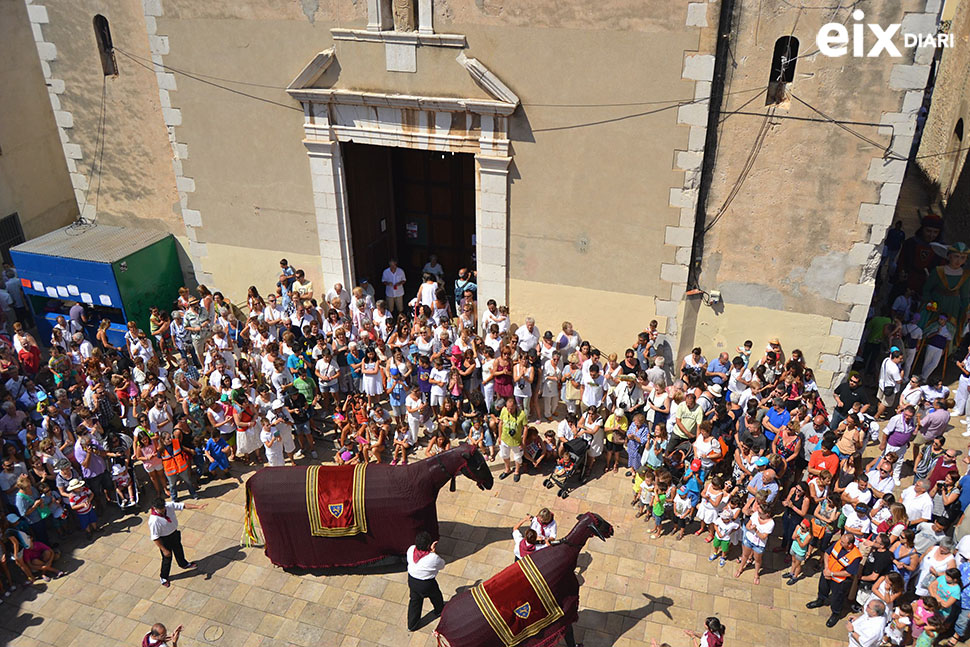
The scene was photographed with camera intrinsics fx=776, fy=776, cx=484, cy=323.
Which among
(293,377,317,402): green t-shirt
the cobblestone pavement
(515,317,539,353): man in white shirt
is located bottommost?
the cobblestone pavement

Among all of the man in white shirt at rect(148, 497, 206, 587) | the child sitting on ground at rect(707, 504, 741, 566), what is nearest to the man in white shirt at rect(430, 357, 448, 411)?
the man in white shirt at rect(148, 497, 206, 587)

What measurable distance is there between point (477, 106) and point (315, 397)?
5.59m

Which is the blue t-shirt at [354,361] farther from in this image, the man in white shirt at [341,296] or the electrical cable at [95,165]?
the electrical cable at [95,165]

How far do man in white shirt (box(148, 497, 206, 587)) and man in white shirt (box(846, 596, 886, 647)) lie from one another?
824 cm

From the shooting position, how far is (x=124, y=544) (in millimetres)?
11352

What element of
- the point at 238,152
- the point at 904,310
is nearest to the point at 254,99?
the point at 238,152

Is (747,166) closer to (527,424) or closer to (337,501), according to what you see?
(527,424)

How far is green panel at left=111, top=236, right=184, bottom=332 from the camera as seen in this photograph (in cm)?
1535

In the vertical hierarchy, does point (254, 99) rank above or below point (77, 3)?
below

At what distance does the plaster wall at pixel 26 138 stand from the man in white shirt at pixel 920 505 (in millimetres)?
19319

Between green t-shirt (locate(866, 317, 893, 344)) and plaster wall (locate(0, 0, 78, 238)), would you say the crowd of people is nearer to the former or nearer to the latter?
green t-shirt (locate(866, 317, 893, 344))

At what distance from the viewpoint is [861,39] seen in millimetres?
10531

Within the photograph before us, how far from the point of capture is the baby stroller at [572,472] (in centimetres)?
1180

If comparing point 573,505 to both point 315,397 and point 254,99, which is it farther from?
point 254,99
